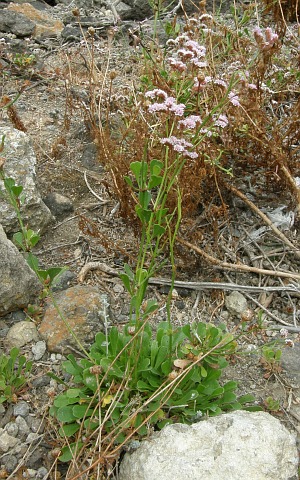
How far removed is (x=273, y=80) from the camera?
3.86 meters

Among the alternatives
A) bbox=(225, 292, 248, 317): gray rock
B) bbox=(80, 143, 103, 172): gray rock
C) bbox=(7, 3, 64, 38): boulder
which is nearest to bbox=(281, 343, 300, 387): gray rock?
bbox=(225, 292, 248, 317): gray rock

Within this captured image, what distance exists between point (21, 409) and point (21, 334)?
384 millimetres

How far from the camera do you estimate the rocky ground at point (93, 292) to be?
2.12 meters

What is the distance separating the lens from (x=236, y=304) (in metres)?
2.68

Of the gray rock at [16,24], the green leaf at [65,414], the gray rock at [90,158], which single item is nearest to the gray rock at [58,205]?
the gray rock at [90,158]

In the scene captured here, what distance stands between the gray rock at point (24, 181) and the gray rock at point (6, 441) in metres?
1.13

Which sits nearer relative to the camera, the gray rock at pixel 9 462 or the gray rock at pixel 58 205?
the gray rock at pixel 9 462

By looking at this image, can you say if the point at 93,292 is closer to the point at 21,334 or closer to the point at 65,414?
the point at 21,334

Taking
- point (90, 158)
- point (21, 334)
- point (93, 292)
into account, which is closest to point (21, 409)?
point (21, 334)

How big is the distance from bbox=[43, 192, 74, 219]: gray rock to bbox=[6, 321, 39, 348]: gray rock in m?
0.90

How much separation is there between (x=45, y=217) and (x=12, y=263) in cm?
59

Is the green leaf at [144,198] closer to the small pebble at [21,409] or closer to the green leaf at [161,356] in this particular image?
the green leaf at [161,356]

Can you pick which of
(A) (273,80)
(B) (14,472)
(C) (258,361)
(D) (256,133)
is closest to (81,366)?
(B) (14,472)

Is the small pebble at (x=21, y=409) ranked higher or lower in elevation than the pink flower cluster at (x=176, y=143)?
lower
